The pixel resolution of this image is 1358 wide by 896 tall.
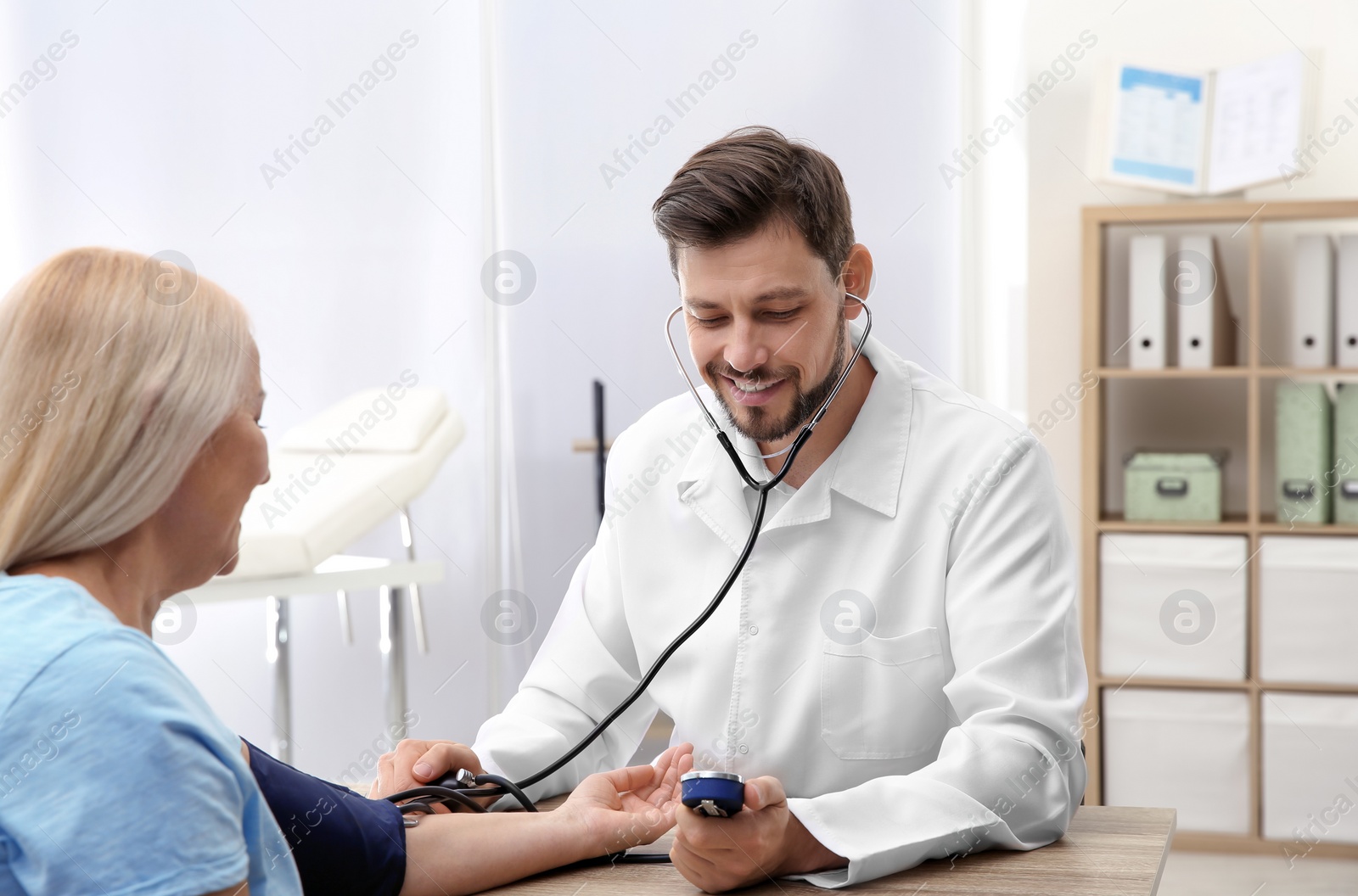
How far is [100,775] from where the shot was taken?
63cm

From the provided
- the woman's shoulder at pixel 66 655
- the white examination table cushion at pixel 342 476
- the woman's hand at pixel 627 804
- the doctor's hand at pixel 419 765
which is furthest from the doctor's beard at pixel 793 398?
the white examination table cushion at pixel 342 476

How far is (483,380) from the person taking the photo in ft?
11.2

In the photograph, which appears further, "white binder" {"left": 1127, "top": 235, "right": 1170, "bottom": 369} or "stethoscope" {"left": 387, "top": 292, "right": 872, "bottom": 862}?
"white binder" {"left": 1127, "top": 235, "right": 1170, "bottom": 369}

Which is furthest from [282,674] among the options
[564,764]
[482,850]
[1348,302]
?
[1348,302]

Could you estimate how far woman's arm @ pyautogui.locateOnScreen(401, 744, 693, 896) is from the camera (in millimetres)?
942

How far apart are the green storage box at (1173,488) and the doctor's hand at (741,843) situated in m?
2.15

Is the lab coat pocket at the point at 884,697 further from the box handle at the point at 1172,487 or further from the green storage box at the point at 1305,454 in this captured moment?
the green storage box at the point at 1305,454

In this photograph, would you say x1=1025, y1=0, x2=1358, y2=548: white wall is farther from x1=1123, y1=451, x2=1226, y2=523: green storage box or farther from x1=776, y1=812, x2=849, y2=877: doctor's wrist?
x1=776, y1=812, x2=849, y2=877: doctor's wrist

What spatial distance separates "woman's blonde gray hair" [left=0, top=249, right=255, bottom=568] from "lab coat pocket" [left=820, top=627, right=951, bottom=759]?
0.70 metres

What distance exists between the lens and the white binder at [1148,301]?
110 inches

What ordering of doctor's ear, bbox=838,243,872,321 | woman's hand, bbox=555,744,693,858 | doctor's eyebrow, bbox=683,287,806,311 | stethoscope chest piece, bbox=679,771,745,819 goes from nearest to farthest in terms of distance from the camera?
stethoscope chest piece, bbox=679,771,745,819 → woman's hand, bbox=555,744,693,858 → doctor's eyebrow, bbox=683,287,806,311 → doctor's ear, bbox=838,243,872,321

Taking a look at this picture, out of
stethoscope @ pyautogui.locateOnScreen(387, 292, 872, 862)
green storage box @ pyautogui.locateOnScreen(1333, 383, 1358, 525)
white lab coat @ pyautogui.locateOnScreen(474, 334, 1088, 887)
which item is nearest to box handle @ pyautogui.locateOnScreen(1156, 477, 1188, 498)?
green storage box @ pyautogui.locateOnScreen(1333, 383, 1358, 525)

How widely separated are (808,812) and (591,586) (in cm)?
55

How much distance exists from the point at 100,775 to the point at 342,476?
7.14ft
